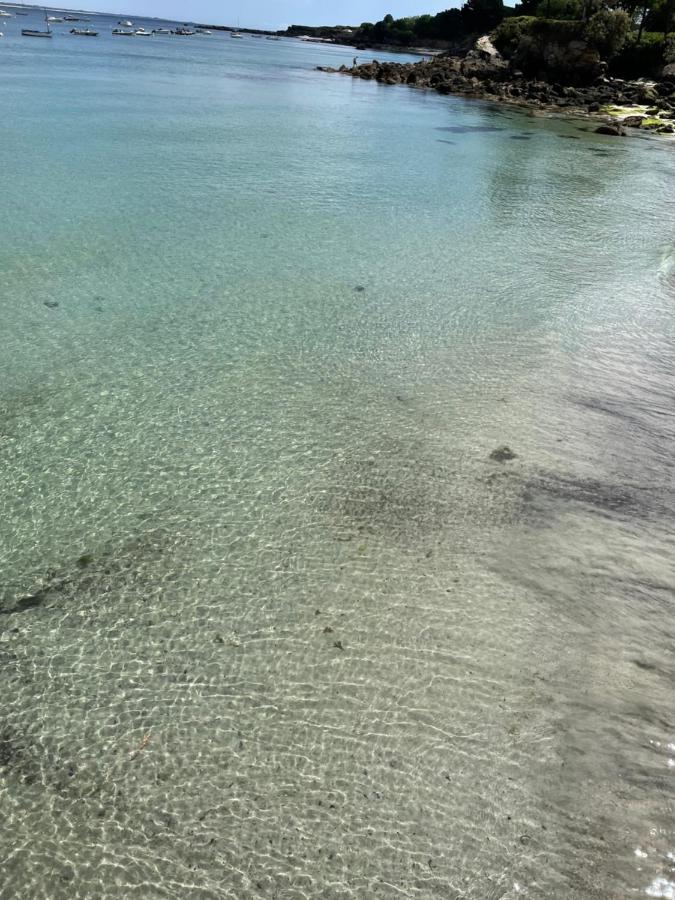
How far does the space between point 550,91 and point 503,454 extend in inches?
2098

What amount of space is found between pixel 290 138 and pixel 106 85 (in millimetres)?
20351

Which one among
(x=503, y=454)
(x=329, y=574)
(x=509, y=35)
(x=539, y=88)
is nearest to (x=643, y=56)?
(x=539, y=88)

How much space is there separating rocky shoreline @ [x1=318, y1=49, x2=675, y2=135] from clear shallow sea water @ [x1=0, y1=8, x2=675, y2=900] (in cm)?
3155

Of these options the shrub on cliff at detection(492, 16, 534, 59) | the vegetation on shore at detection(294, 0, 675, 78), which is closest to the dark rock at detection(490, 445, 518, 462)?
the vegetation on shore at detection(294, 0, 675, 78)

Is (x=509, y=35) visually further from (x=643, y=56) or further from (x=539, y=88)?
(x=539, y=88)

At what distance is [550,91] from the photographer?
48.1 meters

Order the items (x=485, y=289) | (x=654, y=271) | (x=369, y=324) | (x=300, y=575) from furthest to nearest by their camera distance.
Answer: (x=654, y=271)
(x=485, y=289)
(x=369, y=324)
(x=300, y=575)

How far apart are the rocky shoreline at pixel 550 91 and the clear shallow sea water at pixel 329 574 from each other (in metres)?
31.5

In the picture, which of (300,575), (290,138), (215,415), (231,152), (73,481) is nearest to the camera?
(300,575)

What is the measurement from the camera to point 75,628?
13.4 ft

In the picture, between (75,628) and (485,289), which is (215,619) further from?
(485,289)

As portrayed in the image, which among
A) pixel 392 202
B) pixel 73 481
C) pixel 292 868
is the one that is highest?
A: pixel 392 202

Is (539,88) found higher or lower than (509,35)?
lower

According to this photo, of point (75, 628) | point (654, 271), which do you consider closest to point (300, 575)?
point (75, 628)
